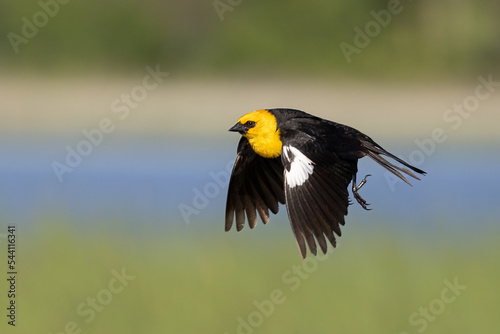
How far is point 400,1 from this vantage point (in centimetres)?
1268

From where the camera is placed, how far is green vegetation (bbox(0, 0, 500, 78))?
40.3ft

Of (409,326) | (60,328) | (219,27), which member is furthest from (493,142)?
(60,328)

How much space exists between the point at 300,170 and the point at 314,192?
127 mm

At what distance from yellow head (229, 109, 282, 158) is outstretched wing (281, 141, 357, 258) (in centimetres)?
19

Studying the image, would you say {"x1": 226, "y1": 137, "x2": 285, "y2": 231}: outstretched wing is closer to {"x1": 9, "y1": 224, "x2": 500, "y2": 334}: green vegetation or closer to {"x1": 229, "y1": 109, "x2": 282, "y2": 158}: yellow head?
{"x1": 229, "y1": 109, "x2": 282, "y2": 158}: yellow head

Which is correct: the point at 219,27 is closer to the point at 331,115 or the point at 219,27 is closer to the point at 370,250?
the point at 331,115

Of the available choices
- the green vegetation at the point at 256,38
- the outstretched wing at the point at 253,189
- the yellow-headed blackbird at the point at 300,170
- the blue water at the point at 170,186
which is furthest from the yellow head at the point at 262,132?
the green vegetation at the point at 256,38

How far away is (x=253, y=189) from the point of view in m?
5.69

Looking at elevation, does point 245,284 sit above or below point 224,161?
below

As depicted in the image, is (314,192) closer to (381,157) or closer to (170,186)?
(381,157)

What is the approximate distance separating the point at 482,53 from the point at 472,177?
11.8 ft

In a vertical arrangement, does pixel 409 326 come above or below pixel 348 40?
below

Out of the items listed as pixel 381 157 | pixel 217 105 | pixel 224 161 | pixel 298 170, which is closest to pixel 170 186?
pixel 224 161

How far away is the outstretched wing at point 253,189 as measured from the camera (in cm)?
563
